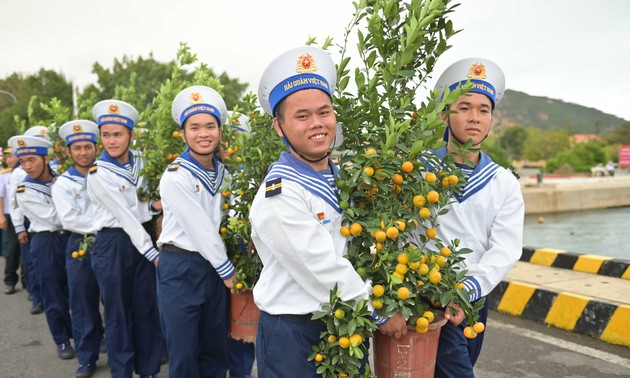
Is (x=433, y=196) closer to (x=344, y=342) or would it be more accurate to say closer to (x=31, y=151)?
(x=344, y=342)

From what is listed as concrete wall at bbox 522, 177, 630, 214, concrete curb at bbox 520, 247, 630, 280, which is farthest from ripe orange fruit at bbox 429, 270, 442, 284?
concrete wall at bbox 522, 177, 630, 214

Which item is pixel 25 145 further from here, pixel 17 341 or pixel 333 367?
pixel 333 367

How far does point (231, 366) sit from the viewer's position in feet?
13.5

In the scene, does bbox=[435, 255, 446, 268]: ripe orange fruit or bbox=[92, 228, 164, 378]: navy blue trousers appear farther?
bbox=[92, 228, 164, 378]: navy blue trousers

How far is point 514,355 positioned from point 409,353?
2.67m

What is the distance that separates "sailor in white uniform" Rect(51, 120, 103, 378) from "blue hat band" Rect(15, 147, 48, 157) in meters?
0.85

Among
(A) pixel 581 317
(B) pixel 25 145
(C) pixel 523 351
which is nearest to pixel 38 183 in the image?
(B) pixel 25 145

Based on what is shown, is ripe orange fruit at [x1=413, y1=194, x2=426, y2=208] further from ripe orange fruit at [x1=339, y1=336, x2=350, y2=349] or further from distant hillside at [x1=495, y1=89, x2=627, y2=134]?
distant hillside at [x1=495, y1=89, x2=627, y2=134]

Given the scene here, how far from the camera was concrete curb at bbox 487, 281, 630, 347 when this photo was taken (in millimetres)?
4469

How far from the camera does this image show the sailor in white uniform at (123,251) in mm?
3893

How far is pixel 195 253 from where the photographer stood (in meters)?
3.39

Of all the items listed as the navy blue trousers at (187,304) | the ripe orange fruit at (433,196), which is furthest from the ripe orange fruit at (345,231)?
the navy blue trousers at (187,304)

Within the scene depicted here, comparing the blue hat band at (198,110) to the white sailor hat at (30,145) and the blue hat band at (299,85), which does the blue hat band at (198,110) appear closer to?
the blue hat band at (299,85)

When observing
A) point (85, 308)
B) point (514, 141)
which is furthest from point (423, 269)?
point (514, 141)
